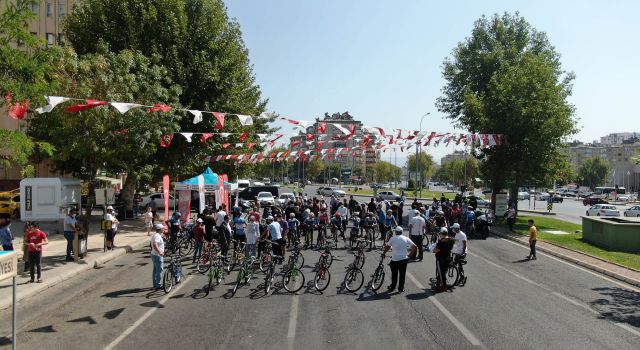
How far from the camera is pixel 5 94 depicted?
1367cm

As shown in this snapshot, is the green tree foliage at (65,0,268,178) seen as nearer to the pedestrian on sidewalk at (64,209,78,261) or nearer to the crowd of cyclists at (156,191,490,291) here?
the crowd of cyclists at (156,191,490,291)

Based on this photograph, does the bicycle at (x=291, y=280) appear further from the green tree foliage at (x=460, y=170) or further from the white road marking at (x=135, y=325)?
the green tree foliage at (x=460, y=170)

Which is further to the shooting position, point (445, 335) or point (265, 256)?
point (265, 256)

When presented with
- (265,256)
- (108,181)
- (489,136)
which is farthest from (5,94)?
(489,136)

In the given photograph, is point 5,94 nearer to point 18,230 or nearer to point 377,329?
point 377,329

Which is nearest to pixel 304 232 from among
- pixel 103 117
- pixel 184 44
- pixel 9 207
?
pixel 103 117

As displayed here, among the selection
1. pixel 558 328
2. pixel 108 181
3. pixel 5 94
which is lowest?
pixel 558 328

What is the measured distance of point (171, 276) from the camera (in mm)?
14562

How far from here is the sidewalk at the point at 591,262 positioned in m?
17.6

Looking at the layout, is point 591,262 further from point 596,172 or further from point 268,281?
point 596,172

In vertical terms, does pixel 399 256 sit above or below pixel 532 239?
above

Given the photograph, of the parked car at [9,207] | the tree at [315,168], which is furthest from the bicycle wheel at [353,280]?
the tree at [315,168]

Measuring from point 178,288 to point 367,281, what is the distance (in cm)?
553

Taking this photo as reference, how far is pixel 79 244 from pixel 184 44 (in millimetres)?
17127
